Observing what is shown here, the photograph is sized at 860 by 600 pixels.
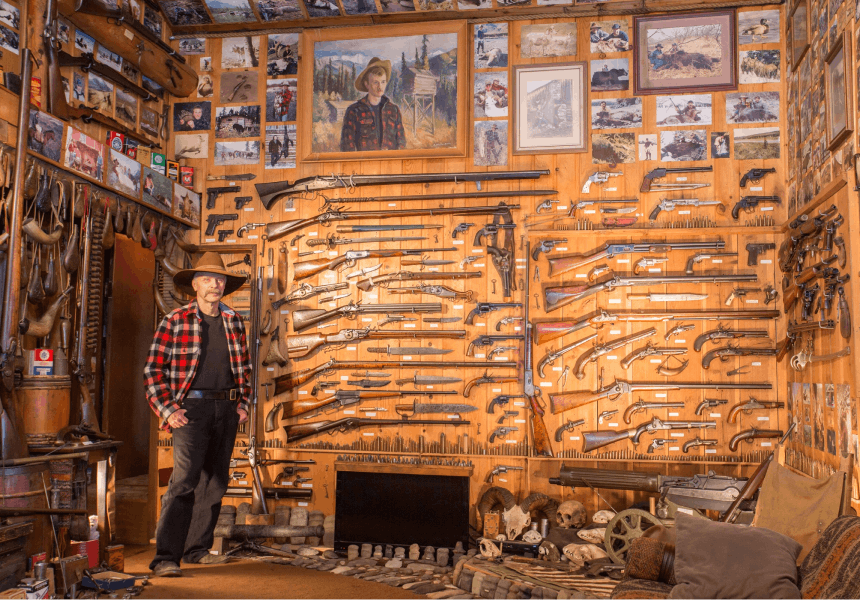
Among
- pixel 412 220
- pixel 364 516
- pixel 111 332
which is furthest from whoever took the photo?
pixel 412 220

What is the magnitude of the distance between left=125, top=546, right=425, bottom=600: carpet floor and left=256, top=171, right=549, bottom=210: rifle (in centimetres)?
345

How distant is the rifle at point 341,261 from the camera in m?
6.75

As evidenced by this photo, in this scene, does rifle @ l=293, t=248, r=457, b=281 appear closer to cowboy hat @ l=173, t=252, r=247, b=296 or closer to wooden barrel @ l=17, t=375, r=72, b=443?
cowboy hat @ l=173, t=252, r=247, b=296

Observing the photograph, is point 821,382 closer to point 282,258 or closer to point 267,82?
point 282,258

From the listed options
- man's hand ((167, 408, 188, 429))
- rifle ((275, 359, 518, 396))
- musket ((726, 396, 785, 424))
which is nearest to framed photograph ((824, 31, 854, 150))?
musket ((726, 396, 785, 424))

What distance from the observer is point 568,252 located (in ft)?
21.4

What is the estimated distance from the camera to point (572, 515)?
5.92m

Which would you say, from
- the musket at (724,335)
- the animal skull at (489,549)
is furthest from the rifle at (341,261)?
the animal skull at (489,549)

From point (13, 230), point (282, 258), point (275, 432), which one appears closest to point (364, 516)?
point (275, 432)

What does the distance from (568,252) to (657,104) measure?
5.27 ft

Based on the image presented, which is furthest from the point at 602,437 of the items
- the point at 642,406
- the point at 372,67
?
the point at 372,67

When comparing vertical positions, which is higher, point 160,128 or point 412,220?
point 160,128

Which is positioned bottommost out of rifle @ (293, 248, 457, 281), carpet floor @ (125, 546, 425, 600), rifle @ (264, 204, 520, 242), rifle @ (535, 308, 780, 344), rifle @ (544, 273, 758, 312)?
Result: carpet floor @ (125, 546, 425, 600)

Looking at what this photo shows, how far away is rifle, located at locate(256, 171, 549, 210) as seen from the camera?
21.7ft
